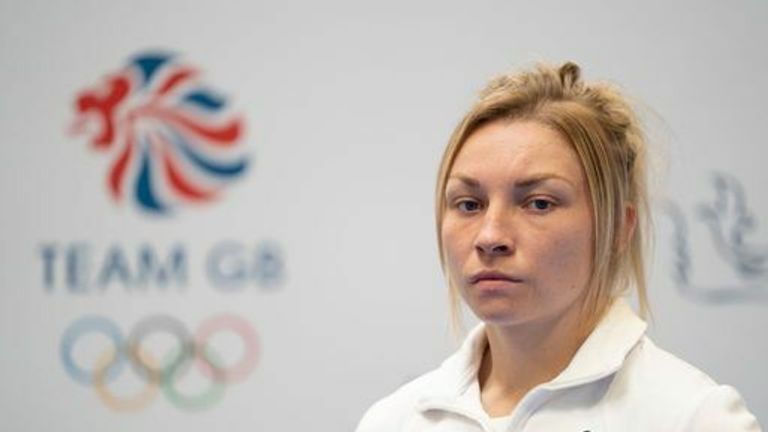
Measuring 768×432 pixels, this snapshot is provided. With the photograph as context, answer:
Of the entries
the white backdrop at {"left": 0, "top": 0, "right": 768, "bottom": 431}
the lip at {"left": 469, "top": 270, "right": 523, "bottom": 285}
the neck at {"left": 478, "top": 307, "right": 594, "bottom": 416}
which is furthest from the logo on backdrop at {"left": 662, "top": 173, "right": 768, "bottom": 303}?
the lip at {"left": 469, "top": 270, "right": 523, "bottom": 285}

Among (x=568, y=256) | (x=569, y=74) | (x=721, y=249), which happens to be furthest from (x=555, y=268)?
(x=721, y=249)

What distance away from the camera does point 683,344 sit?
2352mm

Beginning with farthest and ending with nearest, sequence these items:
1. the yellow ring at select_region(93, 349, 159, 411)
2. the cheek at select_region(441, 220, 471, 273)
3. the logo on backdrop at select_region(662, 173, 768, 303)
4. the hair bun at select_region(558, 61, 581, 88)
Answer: the yellow ring at select_region(93, 349, 159, 411), the logo on backdrop at select_region(662, 173, 768, 303), the hair bun at select_region(558, 61, 581, 88), the cheek at select_region(441, 220, 471, 273)

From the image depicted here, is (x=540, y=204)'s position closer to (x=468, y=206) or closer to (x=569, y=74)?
(x=468, y=206)

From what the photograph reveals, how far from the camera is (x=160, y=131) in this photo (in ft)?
8.39

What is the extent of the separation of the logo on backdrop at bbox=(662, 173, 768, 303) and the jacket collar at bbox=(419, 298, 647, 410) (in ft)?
3.63

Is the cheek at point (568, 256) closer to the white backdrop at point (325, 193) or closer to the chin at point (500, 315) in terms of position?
the chin at point (500, 315)

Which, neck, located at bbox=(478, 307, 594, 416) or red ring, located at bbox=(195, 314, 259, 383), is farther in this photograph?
red ring, located at bbox=(195, 314, 259, 383)

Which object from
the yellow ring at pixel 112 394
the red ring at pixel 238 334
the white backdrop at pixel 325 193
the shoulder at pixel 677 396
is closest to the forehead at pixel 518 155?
the shoulder at pixel 677 396

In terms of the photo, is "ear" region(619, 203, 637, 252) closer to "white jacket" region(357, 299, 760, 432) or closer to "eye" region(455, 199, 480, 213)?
"white jacket" region(357, 299, 760, 432)

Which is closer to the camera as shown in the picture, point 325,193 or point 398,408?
point 398,408

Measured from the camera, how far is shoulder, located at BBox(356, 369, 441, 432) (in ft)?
4.49

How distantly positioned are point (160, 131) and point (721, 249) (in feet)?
4.18

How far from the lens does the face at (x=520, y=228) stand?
3.88ft
